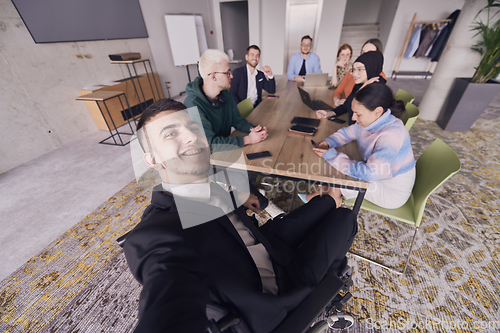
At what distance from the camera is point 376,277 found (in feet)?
5.05

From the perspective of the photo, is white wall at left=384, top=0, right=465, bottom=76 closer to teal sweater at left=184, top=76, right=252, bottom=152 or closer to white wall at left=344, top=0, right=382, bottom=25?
white wall at left=344, top=0, right=382, bottom=25

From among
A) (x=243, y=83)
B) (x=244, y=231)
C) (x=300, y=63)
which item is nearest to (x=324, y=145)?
(x=244, y=231)

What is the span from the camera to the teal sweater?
1.57m

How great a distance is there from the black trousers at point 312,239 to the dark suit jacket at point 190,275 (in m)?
0.10

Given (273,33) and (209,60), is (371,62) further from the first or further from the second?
(273,33)

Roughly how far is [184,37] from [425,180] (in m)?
6.48

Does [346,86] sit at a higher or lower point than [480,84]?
higher

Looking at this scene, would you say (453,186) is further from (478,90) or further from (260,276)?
(260,276)

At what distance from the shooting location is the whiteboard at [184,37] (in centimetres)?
542

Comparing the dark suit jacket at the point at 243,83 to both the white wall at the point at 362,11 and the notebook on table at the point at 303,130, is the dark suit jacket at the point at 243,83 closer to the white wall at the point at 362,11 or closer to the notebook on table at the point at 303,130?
the notebook on table at the point at 303,130

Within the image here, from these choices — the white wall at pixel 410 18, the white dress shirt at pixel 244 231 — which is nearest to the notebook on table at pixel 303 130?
Answer: the white dress shirt at pixel 244 231

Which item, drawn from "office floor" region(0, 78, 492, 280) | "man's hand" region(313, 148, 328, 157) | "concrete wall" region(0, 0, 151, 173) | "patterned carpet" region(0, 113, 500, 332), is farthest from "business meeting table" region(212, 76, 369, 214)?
"concrete wall" region(0, 0, 151, 173)

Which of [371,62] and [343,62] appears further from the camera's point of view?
[343,62]

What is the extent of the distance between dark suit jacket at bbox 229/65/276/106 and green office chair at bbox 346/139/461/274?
2147 mm
